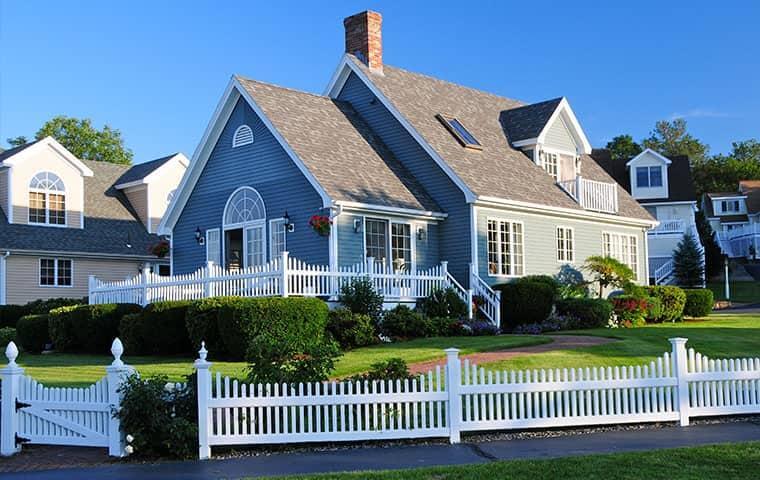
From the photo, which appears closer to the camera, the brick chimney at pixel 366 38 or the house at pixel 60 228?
the brick chimney at pixel 366 38

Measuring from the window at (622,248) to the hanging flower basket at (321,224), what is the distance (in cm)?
1217

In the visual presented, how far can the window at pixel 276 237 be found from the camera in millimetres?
24094

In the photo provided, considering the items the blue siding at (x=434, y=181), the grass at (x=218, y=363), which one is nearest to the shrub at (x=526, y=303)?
the blue siding at (x=434, y=181)

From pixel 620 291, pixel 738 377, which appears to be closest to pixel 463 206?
pixel 620 291

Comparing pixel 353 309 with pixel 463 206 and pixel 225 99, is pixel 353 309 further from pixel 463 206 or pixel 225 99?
pixel 225 99

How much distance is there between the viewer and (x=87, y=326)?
21453 mm

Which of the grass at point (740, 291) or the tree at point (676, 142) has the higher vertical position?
the tree at point (676, 142)

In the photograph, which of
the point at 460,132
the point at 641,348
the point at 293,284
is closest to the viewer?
the point at 641,348

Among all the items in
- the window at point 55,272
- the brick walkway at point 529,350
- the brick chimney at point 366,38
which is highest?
the brick chimney at point 366,38

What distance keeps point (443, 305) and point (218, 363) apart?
24.2 ft

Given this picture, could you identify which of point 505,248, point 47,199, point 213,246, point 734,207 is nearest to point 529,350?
point 505,248

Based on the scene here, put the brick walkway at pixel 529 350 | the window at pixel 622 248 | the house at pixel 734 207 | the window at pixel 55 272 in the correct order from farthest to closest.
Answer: the house at pixel 734 207 < the window at pixel 55 272 < the window at pixel 622 248 < the brick walkway at pixel 529 350

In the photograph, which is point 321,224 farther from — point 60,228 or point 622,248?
point 60,228

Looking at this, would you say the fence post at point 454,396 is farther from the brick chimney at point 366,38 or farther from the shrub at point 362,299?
the brick chimney at point 366,38
